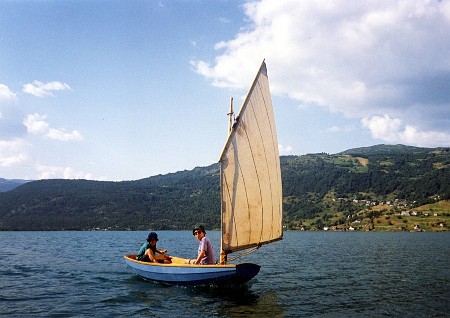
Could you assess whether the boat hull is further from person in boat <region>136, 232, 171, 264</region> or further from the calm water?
person in boat <region>136, 232, 171, 264</region>

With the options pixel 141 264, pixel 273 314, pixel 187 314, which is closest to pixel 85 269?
pixel 141 264

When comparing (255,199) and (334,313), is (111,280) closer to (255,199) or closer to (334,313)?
(255,199)

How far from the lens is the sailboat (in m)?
22.7

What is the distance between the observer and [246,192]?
23141 millimetres

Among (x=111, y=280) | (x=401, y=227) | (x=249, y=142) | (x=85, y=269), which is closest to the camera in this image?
(x=249, y=142)

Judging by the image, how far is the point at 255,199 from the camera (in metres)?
23.5

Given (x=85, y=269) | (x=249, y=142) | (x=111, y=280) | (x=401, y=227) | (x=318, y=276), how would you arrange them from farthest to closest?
(x=401, y=227) < (x=85, y=269) < (x=318, y=276) < (x=111, y=280) < (x=249, y=142)

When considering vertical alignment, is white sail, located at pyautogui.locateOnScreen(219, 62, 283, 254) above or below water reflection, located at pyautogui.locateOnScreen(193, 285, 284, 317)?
above

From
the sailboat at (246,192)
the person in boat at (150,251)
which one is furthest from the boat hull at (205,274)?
the person in boat at (150,251)

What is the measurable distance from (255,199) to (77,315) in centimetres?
1135

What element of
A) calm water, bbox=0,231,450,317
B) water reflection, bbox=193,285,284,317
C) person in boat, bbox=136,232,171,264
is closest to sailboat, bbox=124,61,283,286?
water reflection, bbox=193,285,284,317

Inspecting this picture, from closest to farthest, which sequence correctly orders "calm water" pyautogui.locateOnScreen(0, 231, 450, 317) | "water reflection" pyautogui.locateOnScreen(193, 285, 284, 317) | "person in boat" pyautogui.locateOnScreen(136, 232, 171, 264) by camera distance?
"water reflection" pyautogui.locateOnScreen(193, 285, 284, 317)
"calm water" pyautogui.locateOnScreen(0, 231, 450, 317)
"person in boat" pyautogui.locateOnScreen(136, 232, 171, 264)

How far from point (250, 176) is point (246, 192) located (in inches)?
39.0

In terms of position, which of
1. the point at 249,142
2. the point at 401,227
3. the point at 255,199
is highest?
the point at 249,142
